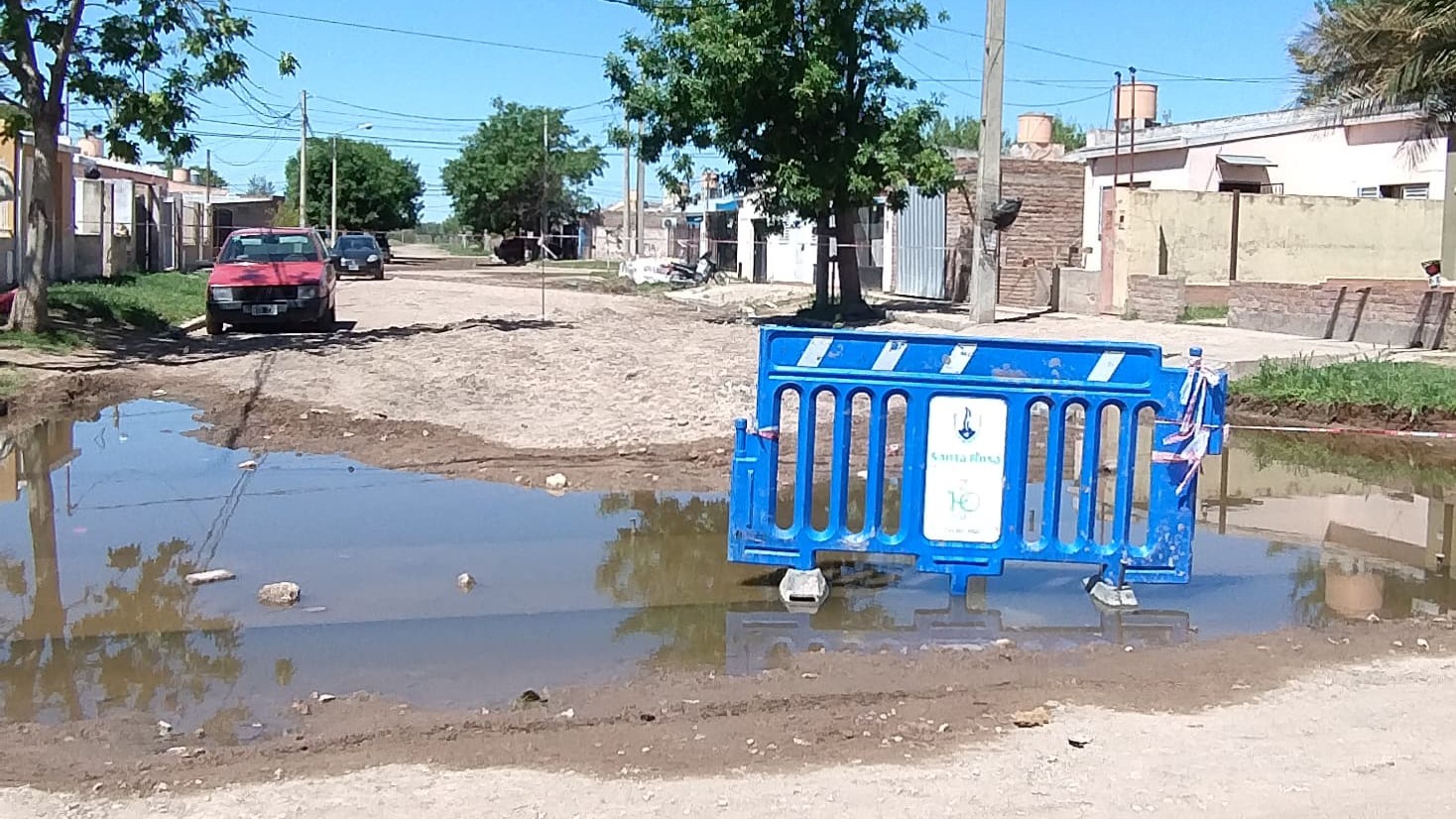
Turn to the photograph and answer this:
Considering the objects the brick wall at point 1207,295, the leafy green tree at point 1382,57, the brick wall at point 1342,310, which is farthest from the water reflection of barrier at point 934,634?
the brick wall at point 1207,295

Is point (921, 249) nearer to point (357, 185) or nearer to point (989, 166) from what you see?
point (989, 166)

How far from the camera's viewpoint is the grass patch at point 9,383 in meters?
14.5

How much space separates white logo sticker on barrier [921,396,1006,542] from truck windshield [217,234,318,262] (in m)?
17.6

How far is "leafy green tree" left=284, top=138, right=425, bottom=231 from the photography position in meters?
79.0

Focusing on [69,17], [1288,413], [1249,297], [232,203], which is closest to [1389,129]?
[1249,297]

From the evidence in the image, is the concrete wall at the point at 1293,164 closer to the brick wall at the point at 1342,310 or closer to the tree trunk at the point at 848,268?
the brick wall at the point at 1342,310

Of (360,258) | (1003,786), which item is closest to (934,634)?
(1003,786)

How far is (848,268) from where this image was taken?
96.3 ft

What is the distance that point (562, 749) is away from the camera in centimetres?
489

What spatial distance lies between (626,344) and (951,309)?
14.1m

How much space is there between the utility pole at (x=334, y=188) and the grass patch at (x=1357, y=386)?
5625 centimetres

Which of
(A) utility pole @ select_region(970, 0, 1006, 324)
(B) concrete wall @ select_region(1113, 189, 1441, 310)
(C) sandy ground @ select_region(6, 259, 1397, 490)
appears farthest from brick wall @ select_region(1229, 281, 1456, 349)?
(B) concrete wall @ select_region(1113, 189, 1441, 310)

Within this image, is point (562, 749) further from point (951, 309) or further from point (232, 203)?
point (232, 203)

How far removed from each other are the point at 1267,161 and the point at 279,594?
100.0ft
